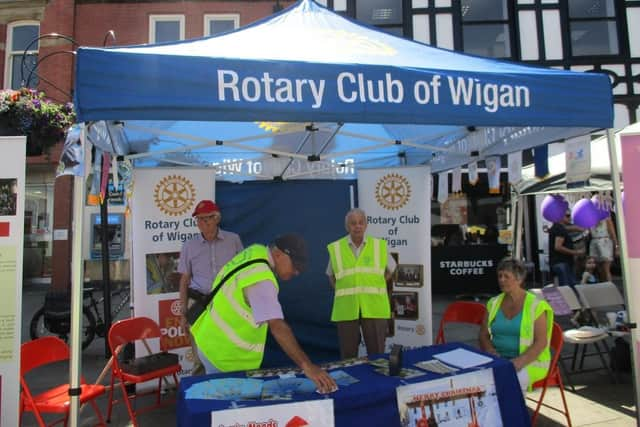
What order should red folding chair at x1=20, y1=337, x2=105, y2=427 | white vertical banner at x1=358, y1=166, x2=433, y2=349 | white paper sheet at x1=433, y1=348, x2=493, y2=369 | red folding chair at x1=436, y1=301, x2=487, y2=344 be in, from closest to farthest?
white paper sheet at x1=433, y1=348, x2=493, y2=369 < red folding chair at x1=20, y1=337, x2=105, y2=427 < red folding chair at x1=436, y1=301, x2=487, y2=344 < white vertical banner at x1=358, y1=166, x2=433, y2=349

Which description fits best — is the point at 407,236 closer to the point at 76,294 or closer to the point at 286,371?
the point at 286,371

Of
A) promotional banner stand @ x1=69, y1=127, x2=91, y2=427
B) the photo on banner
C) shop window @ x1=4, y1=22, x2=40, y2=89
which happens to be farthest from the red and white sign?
shop window @ x1=4, y1=22, x2=40, y2=89

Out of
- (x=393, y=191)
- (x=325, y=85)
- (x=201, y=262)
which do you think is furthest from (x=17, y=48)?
(x=325, y=85)

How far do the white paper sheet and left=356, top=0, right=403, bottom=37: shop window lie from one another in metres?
10.2

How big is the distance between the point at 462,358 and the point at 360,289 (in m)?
1.43

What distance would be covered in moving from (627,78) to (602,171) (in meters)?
7.67

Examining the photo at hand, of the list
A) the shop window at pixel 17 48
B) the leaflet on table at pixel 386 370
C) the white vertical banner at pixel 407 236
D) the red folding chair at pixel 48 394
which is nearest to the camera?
the leaflet on table at pixel 386 370

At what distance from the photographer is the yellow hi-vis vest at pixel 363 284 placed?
4.09 metres

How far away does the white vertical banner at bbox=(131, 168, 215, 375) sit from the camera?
4.50m

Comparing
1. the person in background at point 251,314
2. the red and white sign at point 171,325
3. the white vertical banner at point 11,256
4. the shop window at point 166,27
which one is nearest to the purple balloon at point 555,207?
the red and white sign at point 171,325

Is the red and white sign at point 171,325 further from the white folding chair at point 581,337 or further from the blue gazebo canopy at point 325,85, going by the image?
the white folding chair at point 581,337

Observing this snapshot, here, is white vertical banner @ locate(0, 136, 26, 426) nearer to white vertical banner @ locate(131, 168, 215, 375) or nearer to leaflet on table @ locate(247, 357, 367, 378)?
white vertical banner @ locate(131, 168, 215, 375)

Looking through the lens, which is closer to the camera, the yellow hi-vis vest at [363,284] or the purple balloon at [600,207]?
the yellow hi-vis vest at [363,284]

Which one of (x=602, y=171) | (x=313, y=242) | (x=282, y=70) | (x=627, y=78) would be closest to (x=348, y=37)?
(x=282, y=70)
